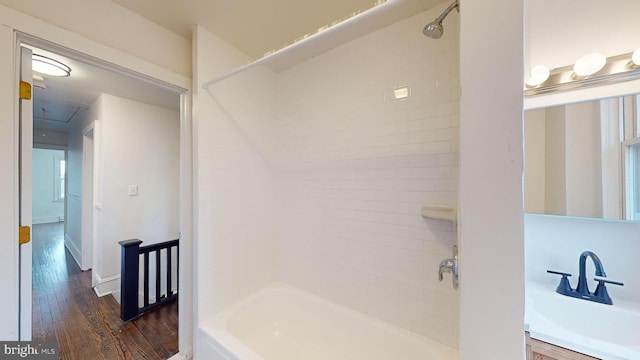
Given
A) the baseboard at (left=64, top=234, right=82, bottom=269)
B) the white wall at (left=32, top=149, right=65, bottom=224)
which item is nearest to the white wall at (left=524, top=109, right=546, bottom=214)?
the baseboard at (left=64, top=234, right=82, bottom=269)

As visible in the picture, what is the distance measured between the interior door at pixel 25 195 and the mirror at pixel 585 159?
2.61m

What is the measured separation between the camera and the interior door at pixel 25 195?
3.66ft

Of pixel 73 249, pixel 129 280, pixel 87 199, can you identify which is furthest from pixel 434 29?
pixel 73 249

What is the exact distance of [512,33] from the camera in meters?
0.57

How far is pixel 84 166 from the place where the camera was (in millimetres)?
3395

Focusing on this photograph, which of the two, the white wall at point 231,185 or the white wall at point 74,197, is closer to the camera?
the white wall at point 231,185

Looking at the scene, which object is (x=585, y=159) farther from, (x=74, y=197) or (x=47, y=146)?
(x=47, y=146)

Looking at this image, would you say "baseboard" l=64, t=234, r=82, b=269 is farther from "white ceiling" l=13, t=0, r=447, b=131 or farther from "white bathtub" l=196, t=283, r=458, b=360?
"white bathtub" l=196, t=283, r=458, b=360

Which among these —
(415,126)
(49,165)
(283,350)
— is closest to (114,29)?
(415,126)

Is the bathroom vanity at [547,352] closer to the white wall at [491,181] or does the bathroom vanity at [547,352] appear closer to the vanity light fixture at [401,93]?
the white wall at [491,181]

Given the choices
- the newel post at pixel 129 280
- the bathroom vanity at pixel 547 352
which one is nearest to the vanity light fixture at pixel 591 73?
the bathroom vanity at pixel 547 352

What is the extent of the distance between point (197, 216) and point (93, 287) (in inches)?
104

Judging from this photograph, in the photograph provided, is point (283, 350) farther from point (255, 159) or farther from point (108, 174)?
point (108, 174)

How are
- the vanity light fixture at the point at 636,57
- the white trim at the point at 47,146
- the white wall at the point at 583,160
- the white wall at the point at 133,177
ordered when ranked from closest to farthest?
the vanity light fixture at the point at 636,57, the white wall at the point at 583,160, the white wall at the point at 133,177, the white trim at the point at 47,146
